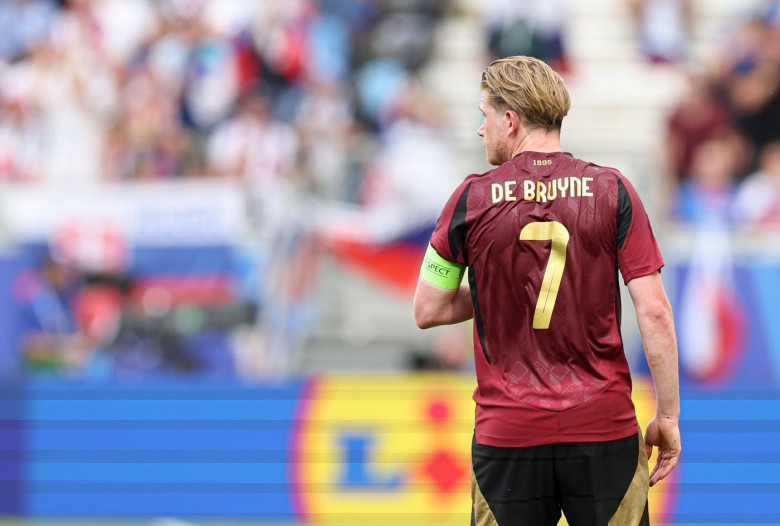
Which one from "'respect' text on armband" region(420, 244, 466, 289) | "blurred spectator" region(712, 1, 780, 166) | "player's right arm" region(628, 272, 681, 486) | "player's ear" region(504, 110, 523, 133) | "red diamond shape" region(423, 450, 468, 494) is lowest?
"red diamond shape" region(423, 450, 468, 494)

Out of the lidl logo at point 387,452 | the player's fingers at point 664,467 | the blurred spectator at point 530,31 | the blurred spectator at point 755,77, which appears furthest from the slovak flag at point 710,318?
the player's fingers at point 664,467

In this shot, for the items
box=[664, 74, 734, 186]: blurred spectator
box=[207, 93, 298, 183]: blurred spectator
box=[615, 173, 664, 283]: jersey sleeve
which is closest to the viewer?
box=[615, 173, 664, 283]: jersey sleeve

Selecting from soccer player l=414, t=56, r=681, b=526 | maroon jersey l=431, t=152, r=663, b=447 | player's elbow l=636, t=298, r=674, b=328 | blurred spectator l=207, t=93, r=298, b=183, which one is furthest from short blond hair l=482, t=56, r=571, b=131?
blurred spectator l=207, t=93, r=298, b=183

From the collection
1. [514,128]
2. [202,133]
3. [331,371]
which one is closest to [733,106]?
[331,371]

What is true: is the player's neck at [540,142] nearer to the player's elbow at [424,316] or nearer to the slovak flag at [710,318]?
the player's elbow at [424,316]

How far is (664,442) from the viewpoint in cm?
266

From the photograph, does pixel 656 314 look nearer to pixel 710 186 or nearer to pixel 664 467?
pixel 664 467

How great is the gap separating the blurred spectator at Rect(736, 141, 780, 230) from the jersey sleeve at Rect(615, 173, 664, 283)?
7328 mm

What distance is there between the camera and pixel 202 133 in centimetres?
1070

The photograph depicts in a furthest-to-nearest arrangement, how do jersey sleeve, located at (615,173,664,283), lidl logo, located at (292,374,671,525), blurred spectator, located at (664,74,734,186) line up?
blurred spectator, located at (664,74,734,186) → lidl logo, located at (292,374,671,525) → jersey sleeve, located at (615,173,664,283)

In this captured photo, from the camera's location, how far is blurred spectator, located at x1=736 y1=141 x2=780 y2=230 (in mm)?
9422

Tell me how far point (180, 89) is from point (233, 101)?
66cm

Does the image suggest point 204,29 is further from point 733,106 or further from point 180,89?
point 733,106

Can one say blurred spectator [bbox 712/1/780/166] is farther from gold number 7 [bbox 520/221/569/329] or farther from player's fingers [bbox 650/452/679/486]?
gold number 7 [bbox 520/221/569/329]
